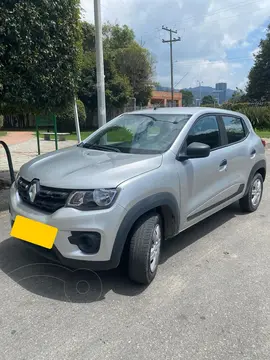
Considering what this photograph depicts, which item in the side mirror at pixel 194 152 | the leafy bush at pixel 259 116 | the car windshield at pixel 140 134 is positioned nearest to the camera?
the side mirror at pixel 194 152

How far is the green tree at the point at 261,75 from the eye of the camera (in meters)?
40.7

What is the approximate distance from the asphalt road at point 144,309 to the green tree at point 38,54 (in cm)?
255

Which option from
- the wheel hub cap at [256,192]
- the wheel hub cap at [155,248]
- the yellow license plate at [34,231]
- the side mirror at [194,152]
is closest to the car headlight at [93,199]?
the yellow license plate at [34,231]

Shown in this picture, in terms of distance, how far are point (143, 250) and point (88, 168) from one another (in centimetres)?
88

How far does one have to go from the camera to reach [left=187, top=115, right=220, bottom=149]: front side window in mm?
3712

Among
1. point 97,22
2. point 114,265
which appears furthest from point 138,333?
point 97,22

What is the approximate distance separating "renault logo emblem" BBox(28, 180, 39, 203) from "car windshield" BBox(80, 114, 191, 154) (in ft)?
3.31

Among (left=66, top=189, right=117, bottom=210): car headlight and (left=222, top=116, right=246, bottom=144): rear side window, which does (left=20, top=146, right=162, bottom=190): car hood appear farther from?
(left=222, top=116, right=246, bottom=144): rear side window

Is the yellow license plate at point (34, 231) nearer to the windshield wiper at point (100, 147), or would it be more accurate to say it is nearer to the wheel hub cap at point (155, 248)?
the wheel hub cap at point (155, 248)

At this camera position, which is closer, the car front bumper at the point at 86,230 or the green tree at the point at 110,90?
the car front bumper at the point at 86,230

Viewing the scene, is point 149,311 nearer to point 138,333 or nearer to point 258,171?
point 138,333

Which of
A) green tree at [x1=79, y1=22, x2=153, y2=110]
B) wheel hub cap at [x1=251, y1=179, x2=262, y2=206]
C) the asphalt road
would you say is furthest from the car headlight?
green tree at [x1=79, y1=22, x2=153, y2=110]

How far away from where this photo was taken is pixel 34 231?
285cm

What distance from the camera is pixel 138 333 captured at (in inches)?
95.7
